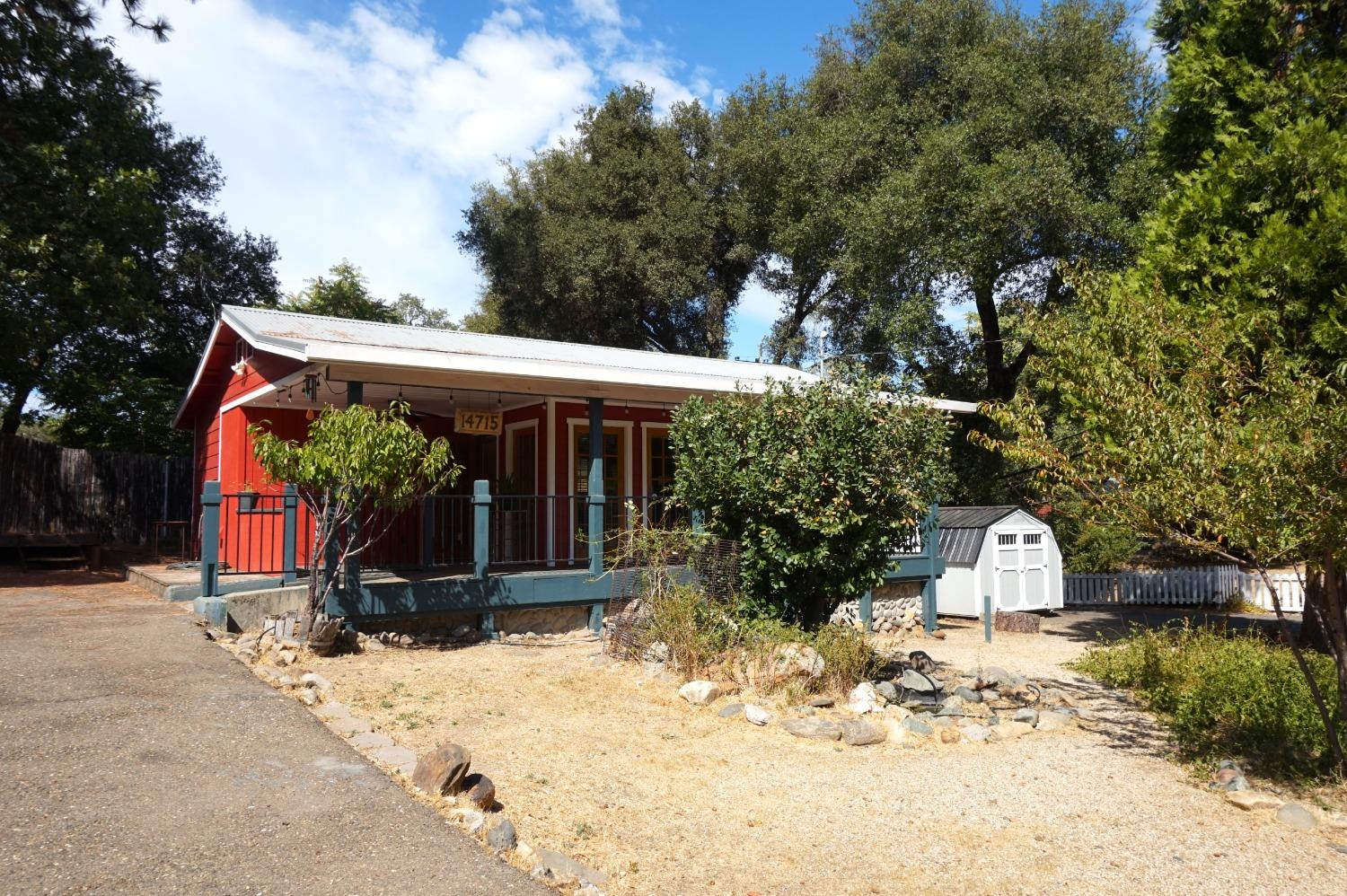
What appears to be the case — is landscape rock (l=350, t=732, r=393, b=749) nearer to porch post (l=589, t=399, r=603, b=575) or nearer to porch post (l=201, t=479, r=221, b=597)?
porch post (l=201, t=479, r=221, b=597)

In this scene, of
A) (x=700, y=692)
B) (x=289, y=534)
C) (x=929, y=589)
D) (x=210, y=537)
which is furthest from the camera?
(x=929, y=589)

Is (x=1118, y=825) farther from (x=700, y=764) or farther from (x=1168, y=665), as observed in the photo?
(x=1168, y=665)

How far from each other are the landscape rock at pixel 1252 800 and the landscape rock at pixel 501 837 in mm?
4329

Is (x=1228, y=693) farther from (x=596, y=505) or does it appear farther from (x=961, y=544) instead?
(x=961, y=544)

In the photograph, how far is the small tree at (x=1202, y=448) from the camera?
519 centimetres

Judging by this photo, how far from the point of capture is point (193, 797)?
14.1 ft

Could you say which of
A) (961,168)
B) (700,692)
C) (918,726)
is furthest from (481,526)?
(961,168)

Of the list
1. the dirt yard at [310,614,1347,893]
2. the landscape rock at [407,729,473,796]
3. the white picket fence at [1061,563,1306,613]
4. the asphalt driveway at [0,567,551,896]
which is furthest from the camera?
the white picket fence at [1061,563,1306,613]

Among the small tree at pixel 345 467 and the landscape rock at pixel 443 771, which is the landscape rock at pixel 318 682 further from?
the landscape rock at pixel 443 771

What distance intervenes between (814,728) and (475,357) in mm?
5375

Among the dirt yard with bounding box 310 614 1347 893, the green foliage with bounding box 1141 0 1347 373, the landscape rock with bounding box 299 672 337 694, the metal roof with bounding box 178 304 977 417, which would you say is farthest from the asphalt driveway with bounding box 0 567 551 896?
the green foliage with bounding box 1141 0 1347 373

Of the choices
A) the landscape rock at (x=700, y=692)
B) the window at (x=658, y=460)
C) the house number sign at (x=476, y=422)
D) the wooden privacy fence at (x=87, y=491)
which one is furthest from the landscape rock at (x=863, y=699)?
the wooden privacy fence at (x=87, y=491)

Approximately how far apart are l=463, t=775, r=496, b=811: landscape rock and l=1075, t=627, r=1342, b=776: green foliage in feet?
16.3

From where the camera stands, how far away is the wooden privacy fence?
16719mm
